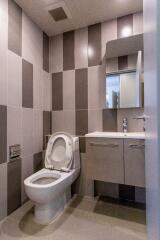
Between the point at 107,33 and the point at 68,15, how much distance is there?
512mm

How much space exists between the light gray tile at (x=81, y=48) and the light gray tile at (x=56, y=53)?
A: 244mm

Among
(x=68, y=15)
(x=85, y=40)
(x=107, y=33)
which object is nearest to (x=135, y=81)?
(x=107, y=33)

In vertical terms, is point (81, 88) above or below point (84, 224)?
above

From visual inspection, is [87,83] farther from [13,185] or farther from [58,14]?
[13,185]

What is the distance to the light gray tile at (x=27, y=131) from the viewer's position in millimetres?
1878

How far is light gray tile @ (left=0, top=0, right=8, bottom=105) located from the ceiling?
0.24 m

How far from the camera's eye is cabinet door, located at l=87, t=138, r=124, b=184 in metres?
1.58

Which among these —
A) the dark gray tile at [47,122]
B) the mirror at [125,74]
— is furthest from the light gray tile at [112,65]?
the dark gray tile at [47,122]

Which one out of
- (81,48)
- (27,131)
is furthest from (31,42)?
(27,131)

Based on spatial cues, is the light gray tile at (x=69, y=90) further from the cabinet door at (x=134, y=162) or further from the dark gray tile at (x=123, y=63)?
the cabinet door at (x=134, y=162)

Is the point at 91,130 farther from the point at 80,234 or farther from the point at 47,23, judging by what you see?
the point at 47,23

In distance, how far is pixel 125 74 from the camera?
1.95m

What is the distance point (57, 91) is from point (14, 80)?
69 centimetres

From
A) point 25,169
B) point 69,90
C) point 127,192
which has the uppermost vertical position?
point 69,90
